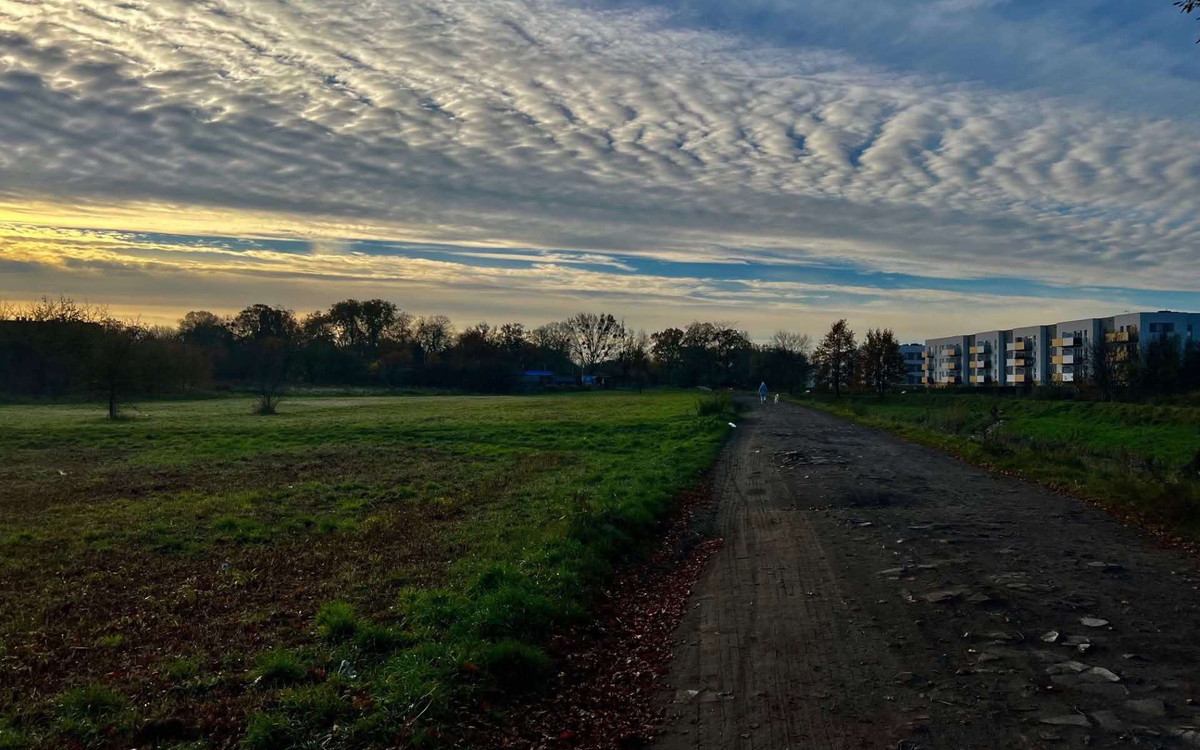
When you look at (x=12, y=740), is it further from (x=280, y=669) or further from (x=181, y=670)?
(x=280, y=669)

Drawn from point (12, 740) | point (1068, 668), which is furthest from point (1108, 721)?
point (12, 740)

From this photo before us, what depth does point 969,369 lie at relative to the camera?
5472 inches

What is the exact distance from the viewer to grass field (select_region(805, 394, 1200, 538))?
44.6 feet

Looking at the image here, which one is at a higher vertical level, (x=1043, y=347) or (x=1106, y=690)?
(x=1043, y=347)

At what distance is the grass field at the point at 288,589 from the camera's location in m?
5.84

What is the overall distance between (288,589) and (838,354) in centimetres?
8320

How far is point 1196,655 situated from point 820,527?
6.48 m

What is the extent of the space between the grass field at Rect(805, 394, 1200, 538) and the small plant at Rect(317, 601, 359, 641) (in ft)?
35.5

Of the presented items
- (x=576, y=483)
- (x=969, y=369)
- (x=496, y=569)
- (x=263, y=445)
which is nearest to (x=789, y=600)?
(x=496, y=569)

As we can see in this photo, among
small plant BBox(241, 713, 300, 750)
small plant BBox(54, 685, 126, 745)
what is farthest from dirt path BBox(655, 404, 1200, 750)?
small plant BBox(54, 685, 126, 745)

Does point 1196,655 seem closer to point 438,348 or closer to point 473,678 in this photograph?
point 473,678

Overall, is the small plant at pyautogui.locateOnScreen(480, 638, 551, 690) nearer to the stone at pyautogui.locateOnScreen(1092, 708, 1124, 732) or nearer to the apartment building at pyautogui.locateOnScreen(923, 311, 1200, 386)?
the stone at pyautogui.locateOnScreen(1092, 708, 1124, 732)

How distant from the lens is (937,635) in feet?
24.4

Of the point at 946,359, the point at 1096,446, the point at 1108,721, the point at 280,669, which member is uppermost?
the point at 946,359
